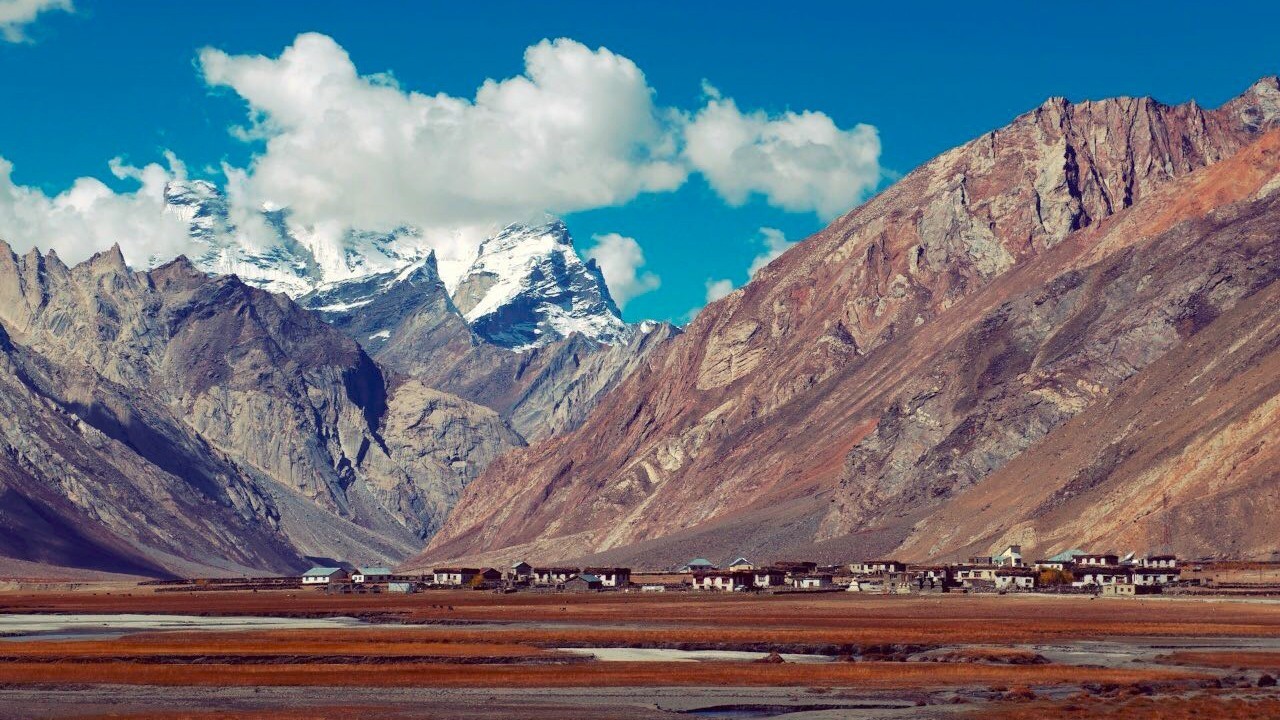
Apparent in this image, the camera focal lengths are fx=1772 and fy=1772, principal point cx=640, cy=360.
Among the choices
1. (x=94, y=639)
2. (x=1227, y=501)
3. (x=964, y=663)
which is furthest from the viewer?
(x=1227, y=501)

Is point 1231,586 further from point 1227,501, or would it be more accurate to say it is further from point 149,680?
point 149,680

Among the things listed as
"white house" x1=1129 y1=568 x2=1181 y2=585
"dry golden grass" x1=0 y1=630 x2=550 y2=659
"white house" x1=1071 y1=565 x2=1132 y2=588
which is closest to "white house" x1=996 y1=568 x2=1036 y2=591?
"white house" x1=1071 y1=565 x2=1132 y2=588

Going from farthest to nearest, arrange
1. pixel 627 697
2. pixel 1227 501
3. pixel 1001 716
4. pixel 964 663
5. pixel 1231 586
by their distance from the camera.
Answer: pixel 1227 501, pixel 1231 586, pixel 964 663, pixel 627 697, pixel 1001 716

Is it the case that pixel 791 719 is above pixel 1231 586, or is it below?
below

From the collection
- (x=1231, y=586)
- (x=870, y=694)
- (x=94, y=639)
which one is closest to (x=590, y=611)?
(x=94, y=639)

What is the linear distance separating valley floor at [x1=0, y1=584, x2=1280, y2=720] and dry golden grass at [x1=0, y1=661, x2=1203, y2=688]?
5.9 inches

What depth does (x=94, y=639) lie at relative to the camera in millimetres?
108625

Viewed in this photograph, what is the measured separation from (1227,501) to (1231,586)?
93.1 ft

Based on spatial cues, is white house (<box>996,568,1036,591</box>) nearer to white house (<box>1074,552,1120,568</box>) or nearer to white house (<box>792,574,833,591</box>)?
white house (<box>1074,552,1120,568</box>)

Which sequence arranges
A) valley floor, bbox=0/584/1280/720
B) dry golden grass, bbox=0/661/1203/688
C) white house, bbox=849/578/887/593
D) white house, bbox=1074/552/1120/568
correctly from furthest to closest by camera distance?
1. white house, bbox=1074/552/1120/568
2. white house, bbox=849/578/887/593
3. dry golden grass, bbox=0/661/1203/688
4. valley floor, bbox=0/584/1280/720

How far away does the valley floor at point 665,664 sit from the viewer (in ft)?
238

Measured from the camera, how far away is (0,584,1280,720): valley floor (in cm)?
7269

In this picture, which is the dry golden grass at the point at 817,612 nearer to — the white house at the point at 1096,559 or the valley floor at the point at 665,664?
the valley floor at the point at 665,664

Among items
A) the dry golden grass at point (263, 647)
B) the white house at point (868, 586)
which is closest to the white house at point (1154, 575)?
the white house at point (868, 586)
